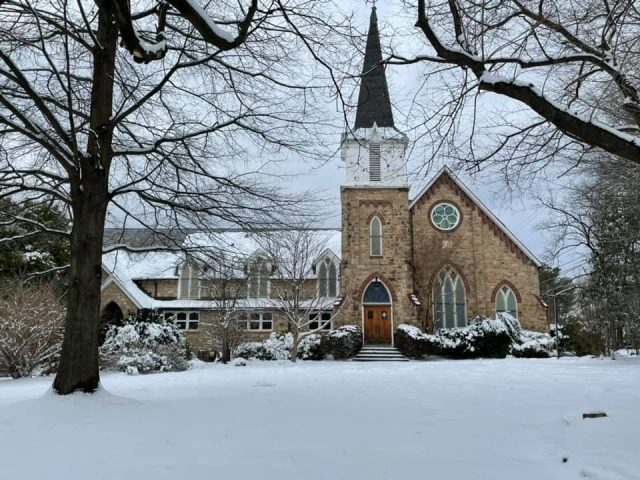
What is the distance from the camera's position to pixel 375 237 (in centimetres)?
2569

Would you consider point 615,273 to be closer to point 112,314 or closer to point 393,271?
point 393,271

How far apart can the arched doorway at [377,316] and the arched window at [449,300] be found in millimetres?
2828

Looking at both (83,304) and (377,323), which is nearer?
(83,304)

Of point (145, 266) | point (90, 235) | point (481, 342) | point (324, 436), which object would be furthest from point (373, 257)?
point (324, 436)

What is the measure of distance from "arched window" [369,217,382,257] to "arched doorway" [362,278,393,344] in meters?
1.46

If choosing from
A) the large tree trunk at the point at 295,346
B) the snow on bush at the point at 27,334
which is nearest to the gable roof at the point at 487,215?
the large tree trunk at the point at 295,346

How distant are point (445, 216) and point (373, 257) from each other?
4890 mm

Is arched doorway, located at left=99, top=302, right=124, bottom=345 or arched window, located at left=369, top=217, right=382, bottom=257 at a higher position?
arched window, located at left=369, top=217, right=382, bottom=257

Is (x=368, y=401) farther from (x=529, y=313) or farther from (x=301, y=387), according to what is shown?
(x=529, y=313)

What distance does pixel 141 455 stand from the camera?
4.03 metres

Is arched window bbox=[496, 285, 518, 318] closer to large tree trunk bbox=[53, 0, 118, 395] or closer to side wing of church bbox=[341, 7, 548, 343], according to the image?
side wing of church bbox=[341, 7, 548, 343]

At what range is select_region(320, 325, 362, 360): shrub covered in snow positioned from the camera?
22531 mm

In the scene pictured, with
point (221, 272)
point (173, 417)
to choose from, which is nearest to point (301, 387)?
point (221, 272)

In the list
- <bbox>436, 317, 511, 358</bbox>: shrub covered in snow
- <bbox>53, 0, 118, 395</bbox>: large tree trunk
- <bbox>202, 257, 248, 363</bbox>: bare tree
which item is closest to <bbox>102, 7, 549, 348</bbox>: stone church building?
<bbox>202, 257, 248, 363</bbox>: bare tree
